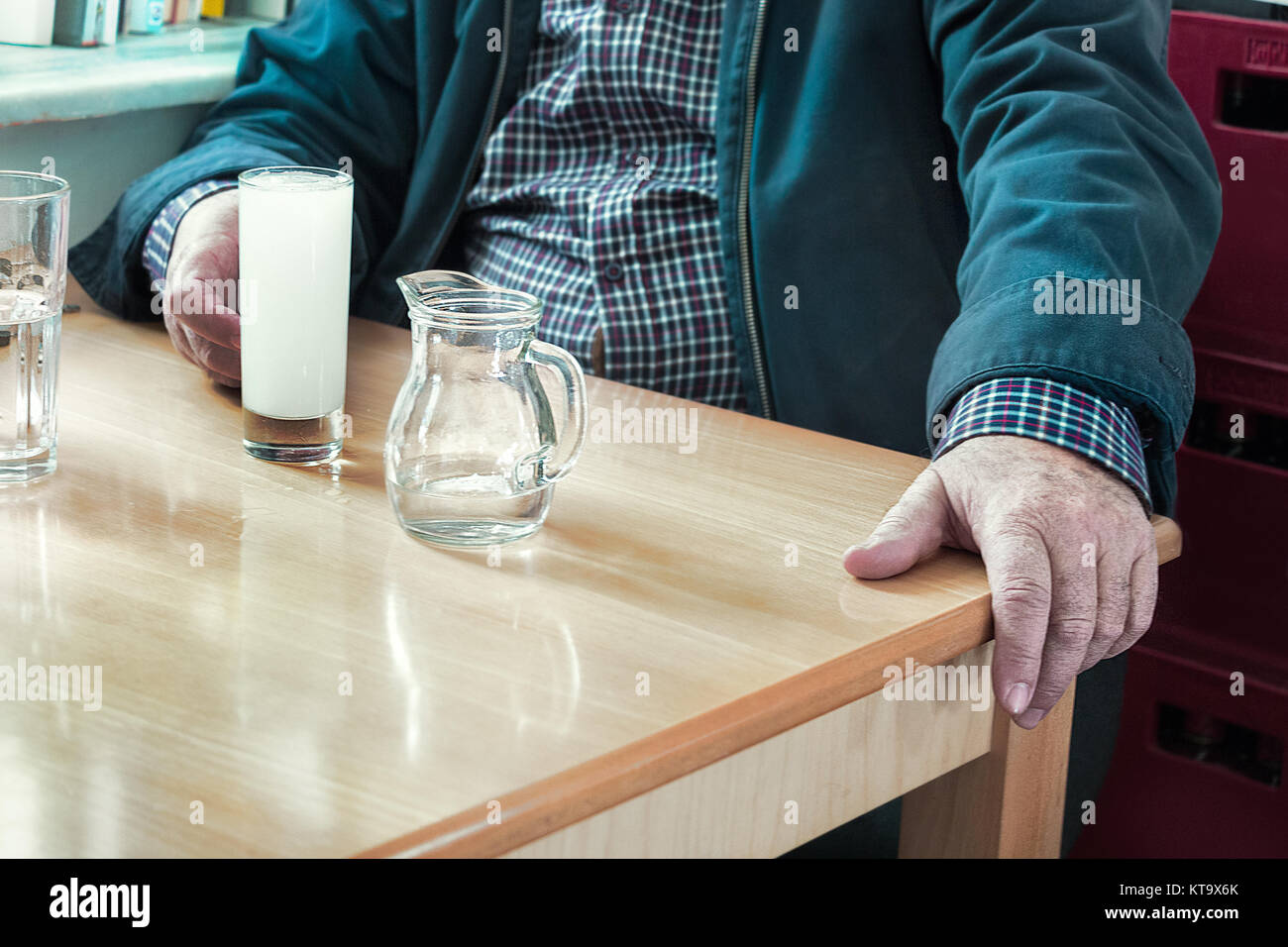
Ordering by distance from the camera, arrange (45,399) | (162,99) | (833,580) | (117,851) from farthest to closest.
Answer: (162,99) < (45,399) < (833,580) < (117,851)

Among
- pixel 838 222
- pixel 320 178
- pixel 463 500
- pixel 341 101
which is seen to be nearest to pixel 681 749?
pixel 463 500

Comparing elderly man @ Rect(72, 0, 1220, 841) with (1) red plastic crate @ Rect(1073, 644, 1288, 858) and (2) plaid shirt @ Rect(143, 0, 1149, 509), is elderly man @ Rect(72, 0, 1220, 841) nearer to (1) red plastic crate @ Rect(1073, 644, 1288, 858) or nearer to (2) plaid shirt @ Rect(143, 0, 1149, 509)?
(2) plaid shirt @ Rect(143, 0, 1149, 509)

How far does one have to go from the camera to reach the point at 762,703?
62 centimetres

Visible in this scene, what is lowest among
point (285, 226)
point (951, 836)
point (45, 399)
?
point (951, 836)

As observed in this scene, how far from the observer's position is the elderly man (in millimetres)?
821

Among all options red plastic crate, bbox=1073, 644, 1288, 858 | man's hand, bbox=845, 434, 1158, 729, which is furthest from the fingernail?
red plastic crate, bbox=1073, 644, 1288, 858

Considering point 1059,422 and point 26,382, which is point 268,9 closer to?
point 26,382

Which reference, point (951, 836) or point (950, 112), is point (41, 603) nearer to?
point (951, 836)

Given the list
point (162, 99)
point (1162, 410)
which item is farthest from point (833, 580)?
point (162, 99)

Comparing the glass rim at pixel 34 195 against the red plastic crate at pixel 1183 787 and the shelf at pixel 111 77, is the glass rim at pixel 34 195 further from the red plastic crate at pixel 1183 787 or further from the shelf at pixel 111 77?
the red plastic crate at pixel 1183 787

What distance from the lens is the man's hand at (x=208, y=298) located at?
99 centimetres

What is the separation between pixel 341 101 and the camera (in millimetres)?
1496

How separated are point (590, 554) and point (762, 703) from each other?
0.18m

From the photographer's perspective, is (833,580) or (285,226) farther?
(285,226)
